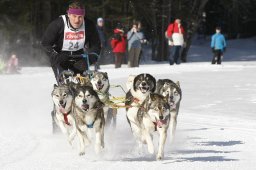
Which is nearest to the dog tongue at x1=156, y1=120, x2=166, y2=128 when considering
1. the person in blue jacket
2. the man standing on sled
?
the man standing on sled

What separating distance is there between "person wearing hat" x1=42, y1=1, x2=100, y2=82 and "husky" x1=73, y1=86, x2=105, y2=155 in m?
1.51

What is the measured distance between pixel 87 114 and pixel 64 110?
2.54ft

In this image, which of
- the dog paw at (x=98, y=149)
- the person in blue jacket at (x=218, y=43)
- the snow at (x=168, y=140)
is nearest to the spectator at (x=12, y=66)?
the snow at (x=168, y=140)

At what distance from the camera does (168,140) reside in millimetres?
9648

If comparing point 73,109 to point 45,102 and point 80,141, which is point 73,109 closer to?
point 80,141

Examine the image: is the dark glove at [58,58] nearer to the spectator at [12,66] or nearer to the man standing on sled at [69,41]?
the man standing on sled at [69,41]

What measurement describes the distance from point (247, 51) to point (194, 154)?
3595 cm

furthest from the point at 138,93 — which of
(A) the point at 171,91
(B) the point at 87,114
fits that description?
(B) the point at 87,114

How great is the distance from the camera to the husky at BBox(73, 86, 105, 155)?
25.9ft

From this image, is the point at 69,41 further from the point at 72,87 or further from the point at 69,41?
the point at 72,87

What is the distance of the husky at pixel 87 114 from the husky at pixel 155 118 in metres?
0.48

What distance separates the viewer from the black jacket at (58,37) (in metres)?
9.45

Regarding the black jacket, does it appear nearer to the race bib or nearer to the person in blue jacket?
the race bib

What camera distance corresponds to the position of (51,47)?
9.52 meters
